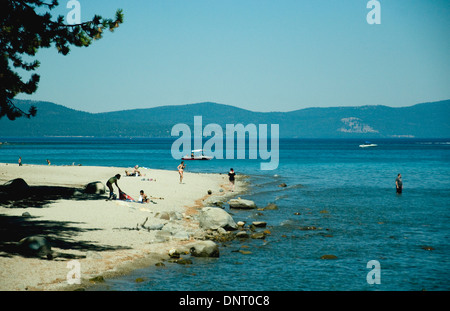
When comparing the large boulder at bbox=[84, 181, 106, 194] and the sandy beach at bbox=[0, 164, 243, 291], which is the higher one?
the large boulder at bbox=[84, 181, 106, 194]

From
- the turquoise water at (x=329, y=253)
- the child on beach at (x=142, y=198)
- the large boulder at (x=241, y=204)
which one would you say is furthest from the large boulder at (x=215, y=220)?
the large boulder at (x=241, y=204)

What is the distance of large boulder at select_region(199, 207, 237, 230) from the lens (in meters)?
23.5

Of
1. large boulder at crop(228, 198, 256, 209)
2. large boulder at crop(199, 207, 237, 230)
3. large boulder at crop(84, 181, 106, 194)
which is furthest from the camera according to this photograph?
large boulder at crop(228, 198, 256, 209)

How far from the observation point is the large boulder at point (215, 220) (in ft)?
76.9

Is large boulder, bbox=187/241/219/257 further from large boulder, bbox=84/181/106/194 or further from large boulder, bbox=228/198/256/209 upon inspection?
large boulder, bbox=228/198/256/209

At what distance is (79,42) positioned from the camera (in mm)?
18781

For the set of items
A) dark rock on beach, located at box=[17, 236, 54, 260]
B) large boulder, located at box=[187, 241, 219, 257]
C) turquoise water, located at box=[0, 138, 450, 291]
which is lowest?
turquoise water, located at box=[0, 138, 450, 291]

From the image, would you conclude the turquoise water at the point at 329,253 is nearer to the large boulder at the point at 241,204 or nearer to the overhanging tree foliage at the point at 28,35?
the large boulder at the point at 241,204

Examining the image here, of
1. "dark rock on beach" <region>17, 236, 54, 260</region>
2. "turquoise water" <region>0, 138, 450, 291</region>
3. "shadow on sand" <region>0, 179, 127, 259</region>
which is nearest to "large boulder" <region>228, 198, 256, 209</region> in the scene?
"turquoise water" <region>0, 138, 450, 291</region>

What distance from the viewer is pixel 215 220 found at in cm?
2361

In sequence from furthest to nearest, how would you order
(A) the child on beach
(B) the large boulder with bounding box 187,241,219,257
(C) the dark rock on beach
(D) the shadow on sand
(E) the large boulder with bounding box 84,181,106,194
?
(E) the large boulder with bounding box 84,181,106,194
(A) the child on beach
(B) the large boulder with bounding box 187,241,219,257
(D) the shadow on sand
(C) the dark rock on beach

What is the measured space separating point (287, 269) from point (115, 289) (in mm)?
7029

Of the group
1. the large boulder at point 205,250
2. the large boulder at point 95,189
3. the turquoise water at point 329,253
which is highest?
the large boulder at point 95,189
